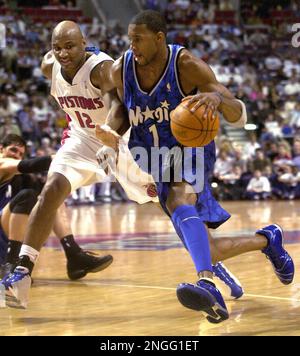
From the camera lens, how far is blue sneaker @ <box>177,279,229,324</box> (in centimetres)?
430

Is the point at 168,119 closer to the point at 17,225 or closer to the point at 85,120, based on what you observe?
the point at 85,120

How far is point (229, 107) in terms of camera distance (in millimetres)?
4695

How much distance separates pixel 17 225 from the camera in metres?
6.46

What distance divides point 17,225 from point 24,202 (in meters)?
0.19

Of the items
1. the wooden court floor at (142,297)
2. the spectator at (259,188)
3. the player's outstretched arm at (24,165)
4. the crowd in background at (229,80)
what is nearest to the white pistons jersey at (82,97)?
the player's outstretched arm at (24,165)

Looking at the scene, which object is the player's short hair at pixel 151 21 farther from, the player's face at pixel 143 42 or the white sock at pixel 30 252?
the white sock at pixel 30 252

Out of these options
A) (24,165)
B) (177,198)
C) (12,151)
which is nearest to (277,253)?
(177,198)

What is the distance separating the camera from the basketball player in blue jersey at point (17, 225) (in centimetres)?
636

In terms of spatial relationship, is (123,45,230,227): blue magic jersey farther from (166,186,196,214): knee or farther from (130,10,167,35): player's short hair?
(130,10,167,35): player's short hair

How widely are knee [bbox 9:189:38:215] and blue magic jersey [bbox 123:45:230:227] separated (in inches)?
64.7

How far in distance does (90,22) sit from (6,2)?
216cm

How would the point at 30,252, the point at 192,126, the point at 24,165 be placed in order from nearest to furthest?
1. the point at 192,126
2. the point at 30,252
3. the point at 24,165

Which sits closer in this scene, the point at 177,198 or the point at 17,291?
the point at 177,198

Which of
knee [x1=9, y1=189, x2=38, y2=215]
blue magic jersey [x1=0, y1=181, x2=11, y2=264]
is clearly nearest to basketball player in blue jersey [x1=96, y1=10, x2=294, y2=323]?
knee [x1=9, y1=189, x2=38, y2=215]
